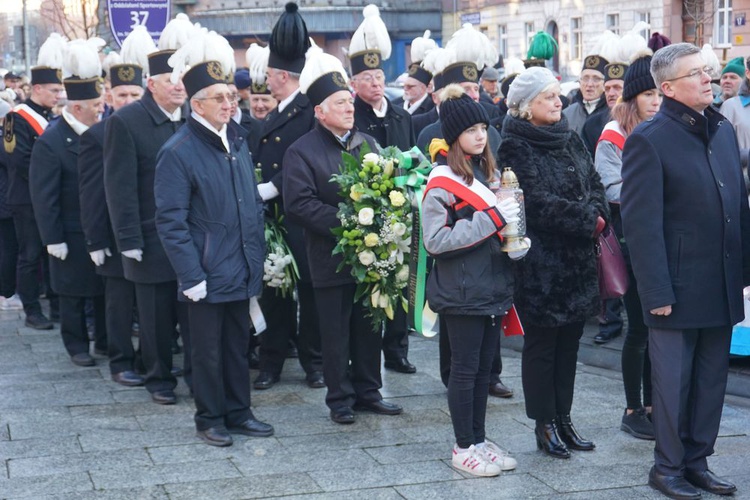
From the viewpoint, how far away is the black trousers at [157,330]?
26.8ft

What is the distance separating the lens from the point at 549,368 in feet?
21.8

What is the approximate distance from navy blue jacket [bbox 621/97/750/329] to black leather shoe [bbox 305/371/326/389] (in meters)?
3.01

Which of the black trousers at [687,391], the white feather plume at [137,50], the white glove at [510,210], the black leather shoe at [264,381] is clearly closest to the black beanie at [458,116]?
the white glove at [510,210]

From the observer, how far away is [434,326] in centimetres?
694

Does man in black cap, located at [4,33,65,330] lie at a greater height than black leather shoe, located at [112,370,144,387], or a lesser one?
greater

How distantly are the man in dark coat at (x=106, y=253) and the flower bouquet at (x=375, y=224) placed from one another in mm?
2194

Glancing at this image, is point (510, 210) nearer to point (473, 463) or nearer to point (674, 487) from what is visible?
point (473, 463)

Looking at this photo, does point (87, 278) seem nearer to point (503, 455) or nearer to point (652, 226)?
point (503, 455)

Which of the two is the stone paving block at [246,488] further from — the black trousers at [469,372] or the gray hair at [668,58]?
the gray hair at [668,58]

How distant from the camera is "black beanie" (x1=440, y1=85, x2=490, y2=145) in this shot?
630cm

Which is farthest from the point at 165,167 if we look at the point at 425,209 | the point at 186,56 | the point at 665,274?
the point at 665,274

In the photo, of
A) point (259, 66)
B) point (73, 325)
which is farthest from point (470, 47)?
point (73, 325)

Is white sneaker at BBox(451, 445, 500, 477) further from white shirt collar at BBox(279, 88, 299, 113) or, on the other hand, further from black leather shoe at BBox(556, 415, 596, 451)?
white shirt collar at BBox(279, 88, 299, 113)

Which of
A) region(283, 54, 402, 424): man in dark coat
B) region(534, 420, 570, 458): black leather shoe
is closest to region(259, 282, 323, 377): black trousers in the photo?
region(283, 54, 402, 424): man in dark coat
